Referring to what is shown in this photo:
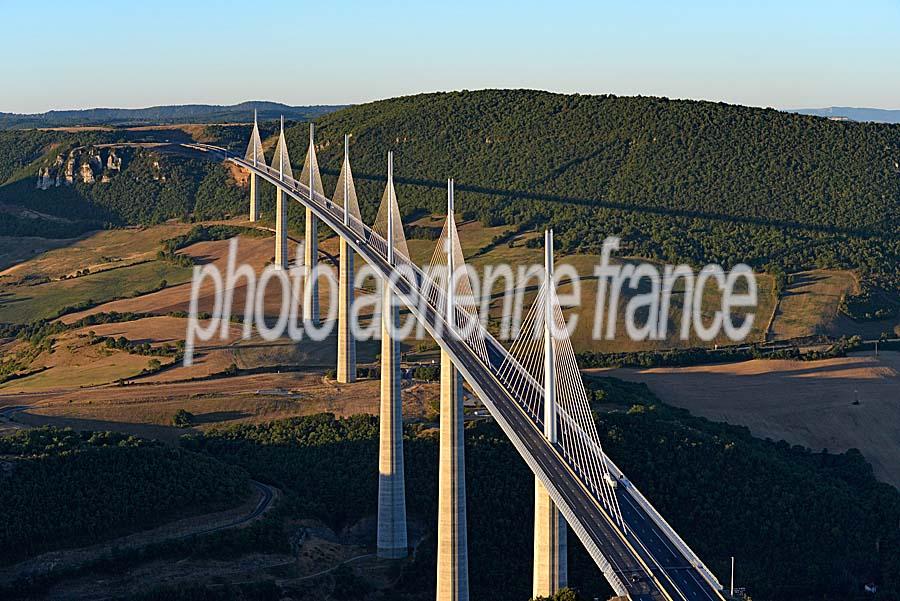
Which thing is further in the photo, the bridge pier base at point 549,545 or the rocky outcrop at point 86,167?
the rocky outcrop at point 86,167

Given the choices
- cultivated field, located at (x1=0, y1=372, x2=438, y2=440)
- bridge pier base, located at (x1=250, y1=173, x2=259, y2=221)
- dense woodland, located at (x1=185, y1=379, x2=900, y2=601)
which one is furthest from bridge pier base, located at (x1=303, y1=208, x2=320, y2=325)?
bridge pier base, located at (x1=250, y1=173, x2=259, y2=221)

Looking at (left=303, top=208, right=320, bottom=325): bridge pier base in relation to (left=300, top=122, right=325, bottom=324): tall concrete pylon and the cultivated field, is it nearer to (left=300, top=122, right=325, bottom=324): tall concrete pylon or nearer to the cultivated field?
(left=300, top=122, right=325, bottom=324): tall concrete pylon

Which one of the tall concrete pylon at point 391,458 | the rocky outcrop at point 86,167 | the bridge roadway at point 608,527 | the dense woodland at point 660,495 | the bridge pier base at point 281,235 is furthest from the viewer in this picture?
the rocky outcrop at point 86,167

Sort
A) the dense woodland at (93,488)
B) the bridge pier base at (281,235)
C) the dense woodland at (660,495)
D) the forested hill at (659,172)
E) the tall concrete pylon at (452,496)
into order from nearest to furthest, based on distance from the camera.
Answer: the tall concrete pylon at (452,496)
the dense woodland at (93,488)
the dense woodland at (660,495)
the bridge pier base at (281,235)
the forested hill at (659,172)

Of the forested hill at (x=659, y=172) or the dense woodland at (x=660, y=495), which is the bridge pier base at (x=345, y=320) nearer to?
the dense woodland at (x=660, y=495)

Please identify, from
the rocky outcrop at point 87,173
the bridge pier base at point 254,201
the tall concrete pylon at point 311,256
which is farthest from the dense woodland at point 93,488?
the rocky outcrop at point 87,173

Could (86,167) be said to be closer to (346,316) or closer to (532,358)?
(346,316)

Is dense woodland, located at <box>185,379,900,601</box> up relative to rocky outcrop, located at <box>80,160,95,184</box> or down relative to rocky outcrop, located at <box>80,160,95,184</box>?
down
